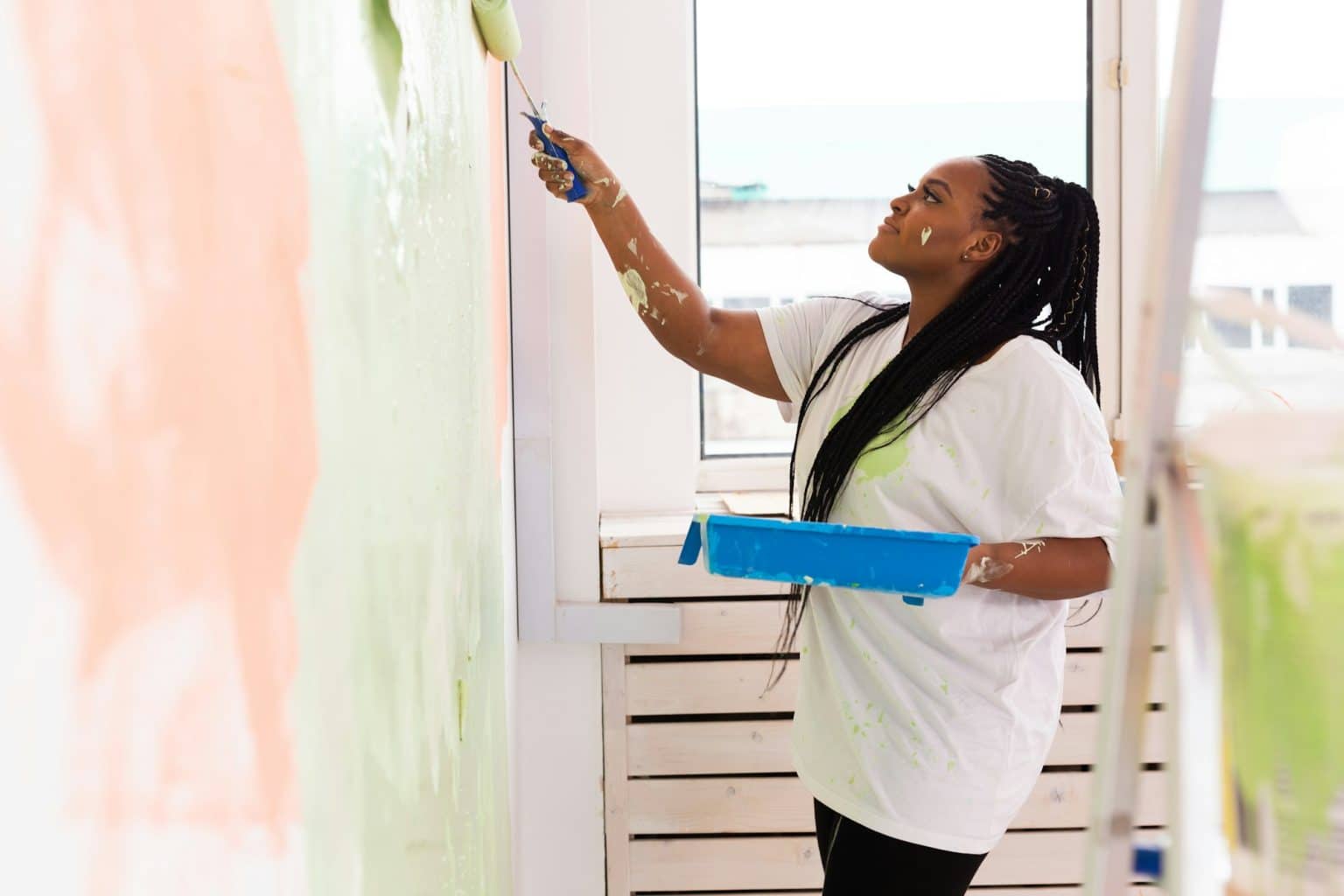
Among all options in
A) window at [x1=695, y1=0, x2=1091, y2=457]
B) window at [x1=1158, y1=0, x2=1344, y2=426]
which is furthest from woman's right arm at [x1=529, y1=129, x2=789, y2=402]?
window at [x1=695, y1=0, x2=1091, y2=457]

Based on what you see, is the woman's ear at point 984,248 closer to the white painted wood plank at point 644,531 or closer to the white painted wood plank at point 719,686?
the white painted wood plank at point 644,531

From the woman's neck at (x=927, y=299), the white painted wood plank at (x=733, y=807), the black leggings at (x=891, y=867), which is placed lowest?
the white painted wood plank at (x=733, y=807)

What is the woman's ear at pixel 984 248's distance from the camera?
1.29 meters

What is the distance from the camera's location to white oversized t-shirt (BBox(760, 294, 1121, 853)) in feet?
3.91

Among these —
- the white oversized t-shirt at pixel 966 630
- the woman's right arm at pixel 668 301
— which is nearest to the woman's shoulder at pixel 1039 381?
the white oversized t-shirt at pixel 966 630

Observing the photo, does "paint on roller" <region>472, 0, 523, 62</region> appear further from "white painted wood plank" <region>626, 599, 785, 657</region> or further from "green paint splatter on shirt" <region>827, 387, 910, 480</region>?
"white painted wood plank" <region>626, 599, 785, 657</region>

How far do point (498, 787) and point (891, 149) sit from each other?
1.48 meters

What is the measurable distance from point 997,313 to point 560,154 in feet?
1.96

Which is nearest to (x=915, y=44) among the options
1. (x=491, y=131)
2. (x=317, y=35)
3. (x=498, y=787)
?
(x=491, y=131)

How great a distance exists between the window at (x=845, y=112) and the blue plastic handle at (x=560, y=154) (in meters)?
0.75

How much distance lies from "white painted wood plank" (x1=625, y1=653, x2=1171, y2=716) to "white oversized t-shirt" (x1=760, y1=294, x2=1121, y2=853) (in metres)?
0.56

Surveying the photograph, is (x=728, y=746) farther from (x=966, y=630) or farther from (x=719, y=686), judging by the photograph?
(x=966, y=630)

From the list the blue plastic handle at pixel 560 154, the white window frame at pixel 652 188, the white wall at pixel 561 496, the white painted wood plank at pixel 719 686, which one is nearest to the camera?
the blue plastic handle at pixel 560 154

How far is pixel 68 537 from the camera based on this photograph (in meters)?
0.23
